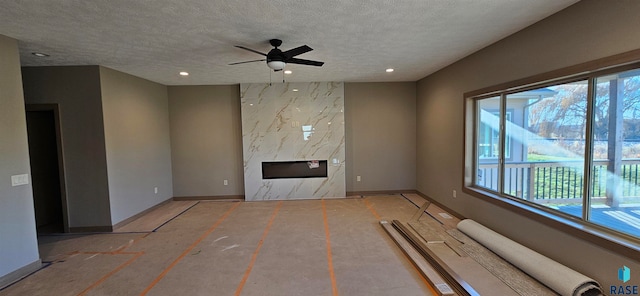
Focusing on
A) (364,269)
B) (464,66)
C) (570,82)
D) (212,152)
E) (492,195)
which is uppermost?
(464,66)

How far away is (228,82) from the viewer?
5.70 m

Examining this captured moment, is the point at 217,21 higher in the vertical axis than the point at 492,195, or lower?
higher

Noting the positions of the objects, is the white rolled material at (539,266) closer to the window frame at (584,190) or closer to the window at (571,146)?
the window frame at (584,190)

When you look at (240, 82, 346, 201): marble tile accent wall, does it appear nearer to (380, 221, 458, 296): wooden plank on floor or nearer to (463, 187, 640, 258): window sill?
(380, 221, 458, 296): wooden plank on floor

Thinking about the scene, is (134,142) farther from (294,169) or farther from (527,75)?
(527,75)

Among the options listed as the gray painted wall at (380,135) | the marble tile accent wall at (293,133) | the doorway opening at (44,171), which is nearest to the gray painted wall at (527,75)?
the gray painted wall at (380,135)

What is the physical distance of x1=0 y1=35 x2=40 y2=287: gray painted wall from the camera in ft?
9.27

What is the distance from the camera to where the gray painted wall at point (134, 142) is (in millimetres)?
4320

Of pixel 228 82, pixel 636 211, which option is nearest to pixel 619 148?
pixel 636 211

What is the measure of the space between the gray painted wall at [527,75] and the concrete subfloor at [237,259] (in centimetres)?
119

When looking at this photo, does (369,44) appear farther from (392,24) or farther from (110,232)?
(110,232)

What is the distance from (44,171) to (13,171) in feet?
7.14

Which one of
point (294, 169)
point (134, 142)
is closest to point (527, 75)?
point (294, 169)

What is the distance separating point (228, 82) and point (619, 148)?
591 cm
